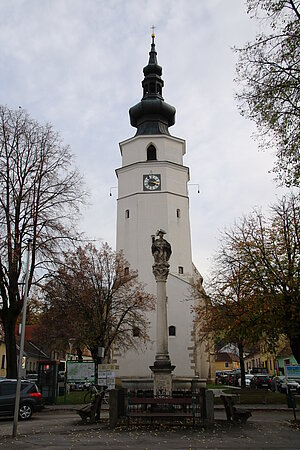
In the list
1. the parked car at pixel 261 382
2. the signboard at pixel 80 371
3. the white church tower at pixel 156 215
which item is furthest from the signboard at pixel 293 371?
the parked car at pixel 261 382

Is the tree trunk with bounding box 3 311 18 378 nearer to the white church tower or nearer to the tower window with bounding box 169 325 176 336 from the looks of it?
the white church tower

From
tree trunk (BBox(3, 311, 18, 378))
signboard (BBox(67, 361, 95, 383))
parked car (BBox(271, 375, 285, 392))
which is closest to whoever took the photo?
tree trunk (BBox(3, 311, 18, 378))

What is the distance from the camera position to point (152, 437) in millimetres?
11844

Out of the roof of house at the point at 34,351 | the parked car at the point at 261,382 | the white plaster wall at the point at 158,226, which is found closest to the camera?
the parked car at the point at 261,382

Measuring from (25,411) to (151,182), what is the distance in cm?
2801

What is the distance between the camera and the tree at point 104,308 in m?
29.1

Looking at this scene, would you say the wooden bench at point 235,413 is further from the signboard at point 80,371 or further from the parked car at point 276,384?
the parked car at point 276,384

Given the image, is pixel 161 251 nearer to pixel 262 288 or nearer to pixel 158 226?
pixel 262 288

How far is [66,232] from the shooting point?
2327cm

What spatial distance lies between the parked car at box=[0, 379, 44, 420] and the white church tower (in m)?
19.5

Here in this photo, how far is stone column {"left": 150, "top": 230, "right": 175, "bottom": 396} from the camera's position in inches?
650

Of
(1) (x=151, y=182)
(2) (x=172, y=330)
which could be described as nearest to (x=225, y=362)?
(2) (x=172, y=330)

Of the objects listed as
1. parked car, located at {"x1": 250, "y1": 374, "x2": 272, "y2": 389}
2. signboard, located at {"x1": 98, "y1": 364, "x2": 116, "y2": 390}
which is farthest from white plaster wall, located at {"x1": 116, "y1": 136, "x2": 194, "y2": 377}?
signboard, located at {"x1": 98, "y1": 364, "x2": 116, "y2": 390}

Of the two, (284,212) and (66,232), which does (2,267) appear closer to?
(66,232)
